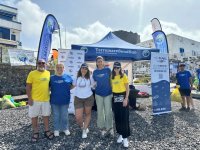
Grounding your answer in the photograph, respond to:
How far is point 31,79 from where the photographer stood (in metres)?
5.38

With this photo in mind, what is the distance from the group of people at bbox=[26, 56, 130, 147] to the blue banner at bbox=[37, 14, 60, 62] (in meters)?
3.56

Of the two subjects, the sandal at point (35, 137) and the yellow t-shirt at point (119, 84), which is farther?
the sandal at point (35, 137)

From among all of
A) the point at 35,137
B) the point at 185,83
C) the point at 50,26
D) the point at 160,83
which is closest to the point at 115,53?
the point at 160,83

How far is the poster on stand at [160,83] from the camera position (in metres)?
8.25

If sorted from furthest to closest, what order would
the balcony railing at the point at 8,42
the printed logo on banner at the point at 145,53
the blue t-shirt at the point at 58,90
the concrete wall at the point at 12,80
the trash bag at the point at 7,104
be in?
the balcony railing at the point at 8,42, the concrete wall at the point at 12,80, the trash bag at the point at 7,104, the printed logo on banner at the point at 145,53, the blue t-shirt at the point at 58,90

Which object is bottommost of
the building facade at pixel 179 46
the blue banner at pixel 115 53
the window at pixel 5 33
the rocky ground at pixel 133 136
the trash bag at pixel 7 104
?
the rocky ground at pixel 133 136

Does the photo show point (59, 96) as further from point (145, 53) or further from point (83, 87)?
point (145, 53)

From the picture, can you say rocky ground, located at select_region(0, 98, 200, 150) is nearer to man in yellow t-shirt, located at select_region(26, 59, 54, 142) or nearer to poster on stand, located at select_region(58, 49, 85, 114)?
man in yellow t-shirt, located at select_region(26, 59, 54, 142)

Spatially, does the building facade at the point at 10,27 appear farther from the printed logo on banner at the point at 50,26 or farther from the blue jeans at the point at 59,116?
the blue jeans at the point at 59,116

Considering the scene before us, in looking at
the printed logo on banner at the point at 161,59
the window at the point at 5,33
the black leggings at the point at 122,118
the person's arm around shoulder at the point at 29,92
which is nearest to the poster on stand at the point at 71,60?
the person's arm around shoulder at the point at 29,92

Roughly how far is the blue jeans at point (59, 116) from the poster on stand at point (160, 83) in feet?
11.7

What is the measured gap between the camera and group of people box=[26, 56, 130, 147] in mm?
5242

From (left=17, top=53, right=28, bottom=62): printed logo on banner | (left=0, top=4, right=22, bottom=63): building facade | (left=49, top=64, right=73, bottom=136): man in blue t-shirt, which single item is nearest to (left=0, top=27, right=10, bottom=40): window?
(left=0, top=4, right=22, bottom=63): building facade

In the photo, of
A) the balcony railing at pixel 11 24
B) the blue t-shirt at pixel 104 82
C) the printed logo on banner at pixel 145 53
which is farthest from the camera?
the balcony railing at pixel 11 24
